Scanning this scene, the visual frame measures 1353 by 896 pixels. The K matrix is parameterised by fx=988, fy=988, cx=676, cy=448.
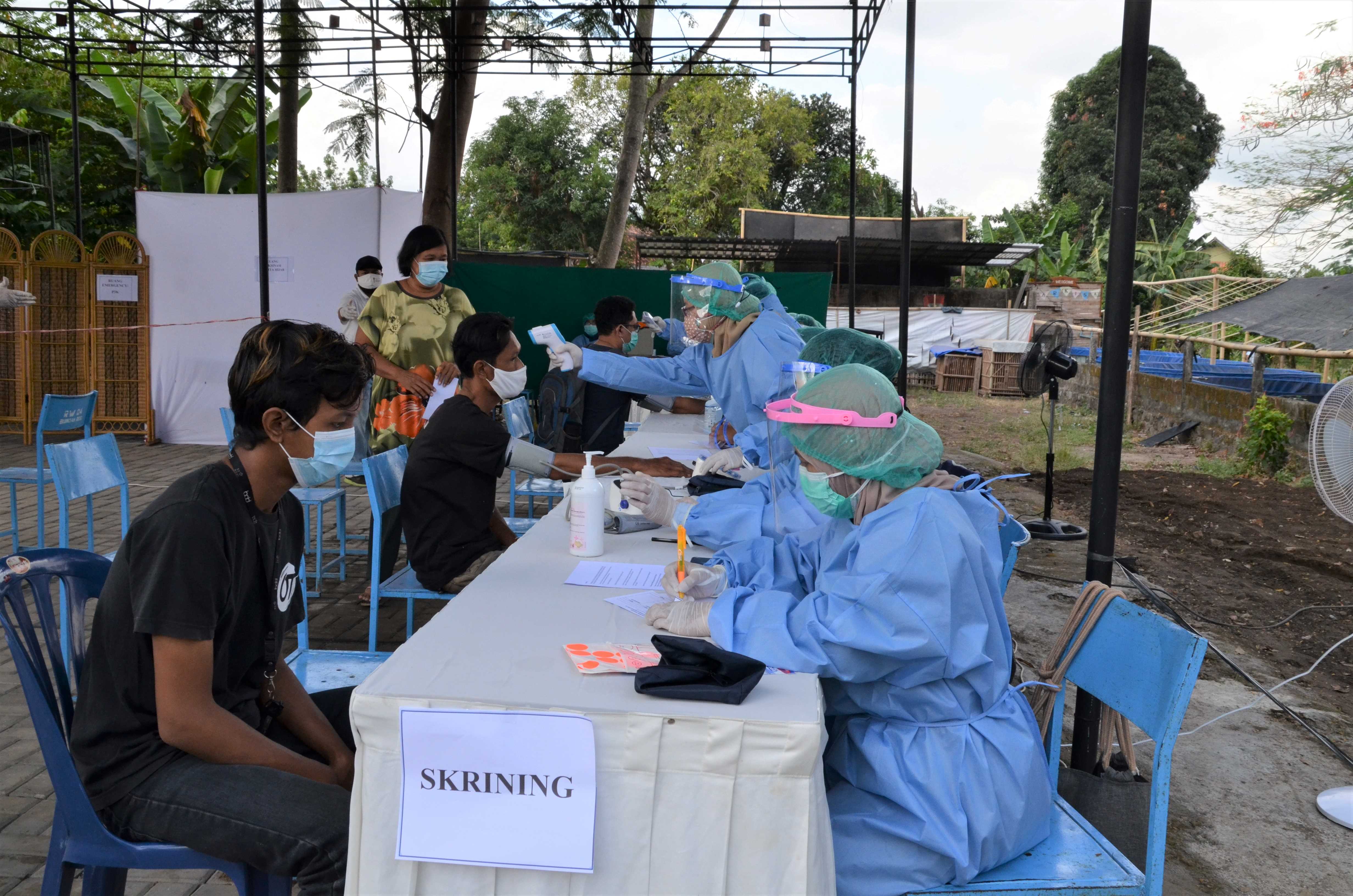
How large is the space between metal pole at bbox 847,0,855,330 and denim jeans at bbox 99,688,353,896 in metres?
8.96

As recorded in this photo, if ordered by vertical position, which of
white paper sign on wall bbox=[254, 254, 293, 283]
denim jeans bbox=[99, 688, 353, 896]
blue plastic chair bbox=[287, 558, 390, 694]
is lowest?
blue plastic chair bbox=[287, 558, 390, 694]

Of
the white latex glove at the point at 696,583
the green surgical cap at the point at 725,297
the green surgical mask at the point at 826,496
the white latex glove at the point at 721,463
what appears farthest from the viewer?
the green surgical cap at the point at 725,297

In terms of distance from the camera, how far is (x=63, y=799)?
5.94 feet

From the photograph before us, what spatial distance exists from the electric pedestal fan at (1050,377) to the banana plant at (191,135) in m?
12.0

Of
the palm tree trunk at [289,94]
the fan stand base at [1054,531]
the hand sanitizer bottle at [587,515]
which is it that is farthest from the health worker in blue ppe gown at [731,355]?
the palm tree trunk at [289,94]

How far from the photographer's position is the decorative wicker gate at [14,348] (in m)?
10.5

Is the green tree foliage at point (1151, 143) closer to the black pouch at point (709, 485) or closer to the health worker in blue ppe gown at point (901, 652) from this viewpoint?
the black pouch at point (709, 485)

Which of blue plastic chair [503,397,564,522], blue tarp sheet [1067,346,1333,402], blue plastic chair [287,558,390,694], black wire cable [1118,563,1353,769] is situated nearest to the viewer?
blue plastic chair [287,558,390,694]

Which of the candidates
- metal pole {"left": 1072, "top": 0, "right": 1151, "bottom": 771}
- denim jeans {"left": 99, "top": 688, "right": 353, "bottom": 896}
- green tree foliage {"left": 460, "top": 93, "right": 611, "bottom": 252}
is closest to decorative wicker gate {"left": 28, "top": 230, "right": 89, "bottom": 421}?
denim jeans {"left": 99, "top": 688, "right": 353, "bottom": 896}

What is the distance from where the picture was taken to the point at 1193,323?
37.2ft

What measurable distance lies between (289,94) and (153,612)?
12.2m

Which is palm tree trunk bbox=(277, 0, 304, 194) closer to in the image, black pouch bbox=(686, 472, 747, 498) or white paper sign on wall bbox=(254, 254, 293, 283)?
white paper sign on wall bbox=(254, 254, 293, 283)

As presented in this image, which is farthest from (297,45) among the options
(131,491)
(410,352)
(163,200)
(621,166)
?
(410,352)

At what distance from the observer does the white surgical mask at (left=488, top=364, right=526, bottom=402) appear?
3865mm
